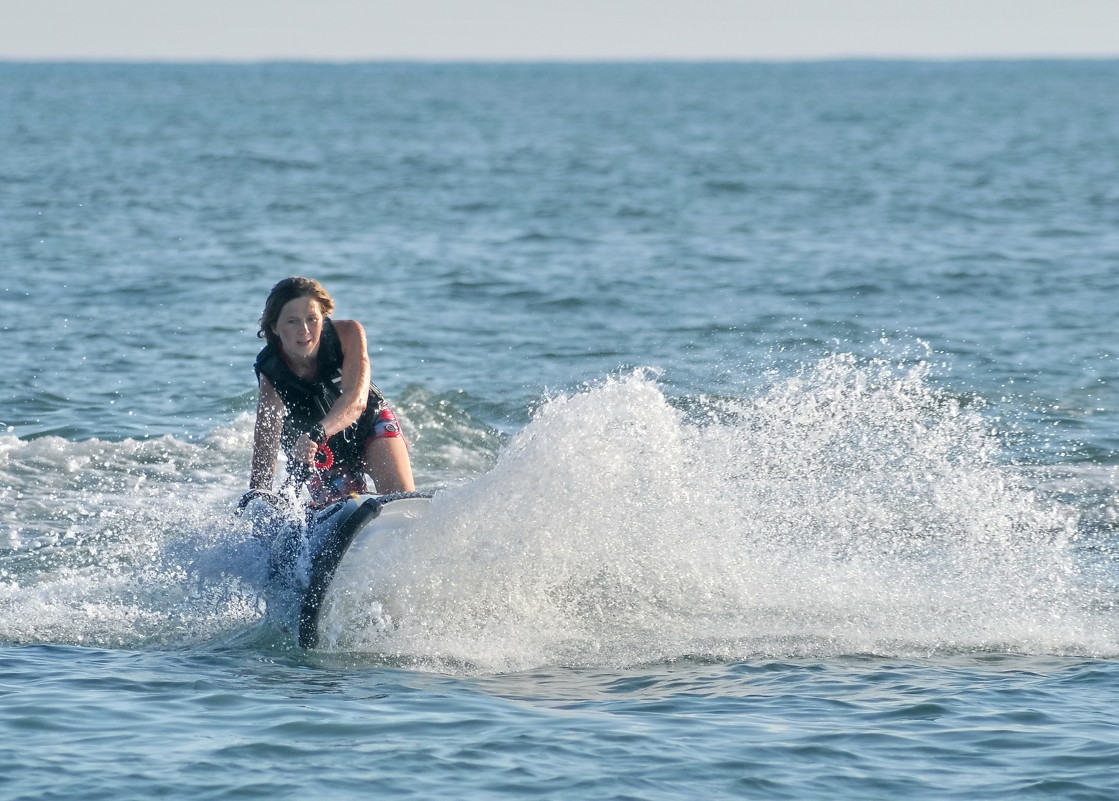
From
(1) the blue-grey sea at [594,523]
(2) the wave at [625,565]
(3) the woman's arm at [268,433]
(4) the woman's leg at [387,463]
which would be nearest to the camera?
(1) the blue-grey sea at [594,523]

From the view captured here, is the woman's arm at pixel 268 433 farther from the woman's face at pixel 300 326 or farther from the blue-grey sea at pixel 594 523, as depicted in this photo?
the blue-grey sea at pixel 594 523

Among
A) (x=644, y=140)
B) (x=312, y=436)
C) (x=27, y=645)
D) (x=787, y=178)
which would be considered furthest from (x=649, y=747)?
(x=644, y=140)

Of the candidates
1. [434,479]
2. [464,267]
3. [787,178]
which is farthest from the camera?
[787,178]

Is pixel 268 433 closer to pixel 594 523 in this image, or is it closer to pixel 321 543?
pixel 321 543

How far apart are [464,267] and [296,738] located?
18.1m

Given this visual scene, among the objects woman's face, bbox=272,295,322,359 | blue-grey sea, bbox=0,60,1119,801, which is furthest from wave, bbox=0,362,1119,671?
woman's face, bbox=272,295,322,359

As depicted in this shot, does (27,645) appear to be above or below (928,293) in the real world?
below

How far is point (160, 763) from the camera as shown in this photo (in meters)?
6.52

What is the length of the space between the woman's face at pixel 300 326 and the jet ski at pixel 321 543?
86cm

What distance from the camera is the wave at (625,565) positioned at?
8414 mm

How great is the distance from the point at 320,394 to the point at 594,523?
1.75 meters

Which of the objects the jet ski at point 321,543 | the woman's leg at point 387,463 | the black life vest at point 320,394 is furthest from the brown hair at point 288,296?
the jet ski at point 321,543

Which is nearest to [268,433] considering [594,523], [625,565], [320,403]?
[320,403]

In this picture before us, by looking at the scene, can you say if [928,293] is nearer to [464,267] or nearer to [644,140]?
[464,267]
